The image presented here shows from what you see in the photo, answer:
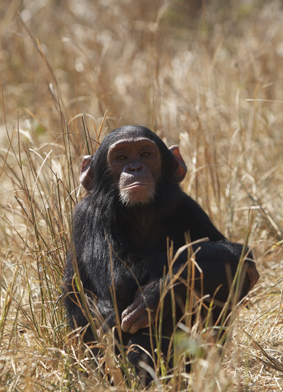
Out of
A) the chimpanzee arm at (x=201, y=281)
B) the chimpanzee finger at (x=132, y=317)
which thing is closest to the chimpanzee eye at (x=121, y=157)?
the chimpanzee arm at (x=201, y=281)

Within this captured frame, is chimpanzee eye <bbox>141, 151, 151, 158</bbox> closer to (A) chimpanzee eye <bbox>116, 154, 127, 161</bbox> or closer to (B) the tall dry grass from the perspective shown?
(A) chimpanzee eye <bbox>116, 154, 127, 161</bbox>

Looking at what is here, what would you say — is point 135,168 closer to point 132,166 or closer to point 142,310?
point 132,166

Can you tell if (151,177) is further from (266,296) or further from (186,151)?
(186,151)

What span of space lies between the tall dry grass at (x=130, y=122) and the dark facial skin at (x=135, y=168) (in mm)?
455

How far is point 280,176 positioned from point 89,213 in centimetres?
332

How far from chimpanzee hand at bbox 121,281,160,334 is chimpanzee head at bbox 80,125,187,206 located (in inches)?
26.1

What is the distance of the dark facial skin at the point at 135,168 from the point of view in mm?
3449

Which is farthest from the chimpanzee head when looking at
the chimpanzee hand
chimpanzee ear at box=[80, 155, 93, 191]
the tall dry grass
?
the chimpanzee hand

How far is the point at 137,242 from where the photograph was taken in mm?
3693

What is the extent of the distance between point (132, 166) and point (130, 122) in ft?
16.2

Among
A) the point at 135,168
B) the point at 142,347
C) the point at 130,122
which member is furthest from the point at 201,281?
the point at 130,122

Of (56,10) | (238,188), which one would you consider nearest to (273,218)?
(238,188)

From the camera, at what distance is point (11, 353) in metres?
3.08

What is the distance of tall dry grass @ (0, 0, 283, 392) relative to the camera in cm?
308
